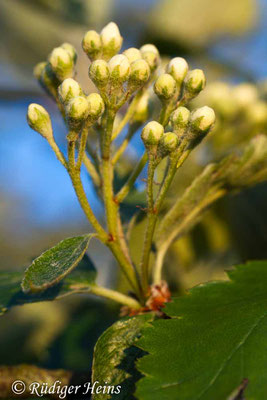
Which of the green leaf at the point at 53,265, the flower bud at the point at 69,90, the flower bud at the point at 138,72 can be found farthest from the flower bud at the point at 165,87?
the green leaf at the point at 53,265

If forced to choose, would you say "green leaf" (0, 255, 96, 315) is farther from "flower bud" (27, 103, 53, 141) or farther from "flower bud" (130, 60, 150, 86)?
"flower bud" (130, 60, 150, 86)

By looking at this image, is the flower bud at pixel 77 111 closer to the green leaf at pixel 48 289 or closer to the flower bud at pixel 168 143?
the flower bud at pixel 168 143

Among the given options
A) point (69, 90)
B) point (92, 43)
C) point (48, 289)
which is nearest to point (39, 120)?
point (69, 90)

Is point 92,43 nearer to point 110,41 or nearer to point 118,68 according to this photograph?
point 110,41

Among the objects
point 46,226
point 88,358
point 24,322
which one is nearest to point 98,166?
point 88,358

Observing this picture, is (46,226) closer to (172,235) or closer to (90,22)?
(90,22)

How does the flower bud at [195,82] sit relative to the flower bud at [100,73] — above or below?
below

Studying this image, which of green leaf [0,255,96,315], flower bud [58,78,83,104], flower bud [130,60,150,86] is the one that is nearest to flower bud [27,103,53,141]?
flower bud [58,78,83,104]
